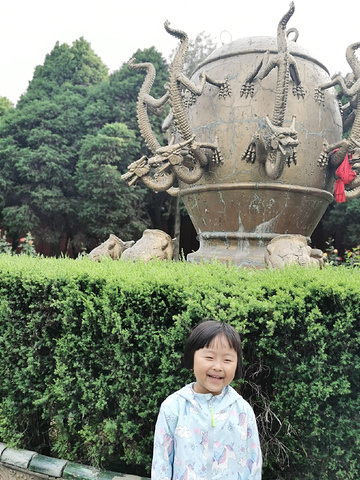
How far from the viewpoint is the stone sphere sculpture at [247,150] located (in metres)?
4.32

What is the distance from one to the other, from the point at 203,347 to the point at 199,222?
3.18 meters

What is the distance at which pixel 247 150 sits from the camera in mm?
Result: 4316

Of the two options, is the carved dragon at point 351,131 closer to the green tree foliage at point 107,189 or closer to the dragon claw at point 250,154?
the dragon claw at point 250,154

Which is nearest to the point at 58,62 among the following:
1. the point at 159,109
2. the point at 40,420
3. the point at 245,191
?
the point at 159,109

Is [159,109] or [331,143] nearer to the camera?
[331,143]

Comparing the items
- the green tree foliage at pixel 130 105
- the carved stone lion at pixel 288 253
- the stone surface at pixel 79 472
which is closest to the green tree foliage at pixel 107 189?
the green tree foliage at pixel 130 105

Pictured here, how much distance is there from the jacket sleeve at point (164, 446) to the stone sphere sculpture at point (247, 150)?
8.23 feet

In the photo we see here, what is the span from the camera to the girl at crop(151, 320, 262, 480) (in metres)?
1.73

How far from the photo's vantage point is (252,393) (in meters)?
2.39

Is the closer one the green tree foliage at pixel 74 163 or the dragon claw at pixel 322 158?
the dragon claw at pixel 322 158

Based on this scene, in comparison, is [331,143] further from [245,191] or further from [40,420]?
[40,420]

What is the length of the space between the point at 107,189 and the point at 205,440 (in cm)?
1451

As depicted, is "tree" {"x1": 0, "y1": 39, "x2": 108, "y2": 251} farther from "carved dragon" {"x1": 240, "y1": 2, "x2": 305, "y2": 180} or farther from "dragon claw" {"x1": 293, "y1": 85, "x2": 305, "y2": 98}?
"dragon claw" {"x1": 293, "y1": 85, "x2": 305, "y2": 98}

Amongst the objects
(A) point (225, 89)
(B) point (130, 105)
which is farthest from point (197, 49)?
(A) point (225, 89)
